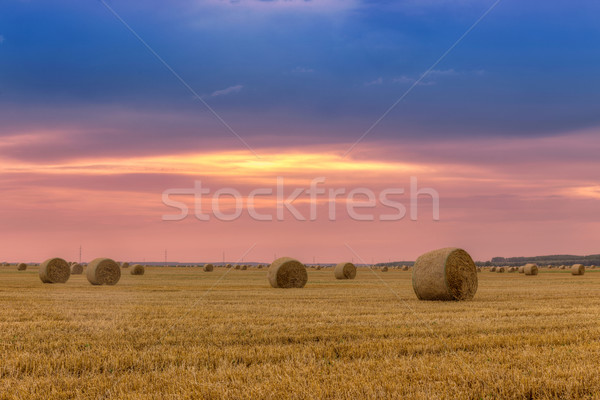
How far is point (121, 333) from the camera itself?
1147 centimetres

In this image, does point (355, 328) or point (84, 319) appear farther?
point (84, 319)

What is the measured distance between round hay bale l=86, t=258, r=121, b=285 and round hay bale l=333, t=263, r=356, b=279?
1820 cm

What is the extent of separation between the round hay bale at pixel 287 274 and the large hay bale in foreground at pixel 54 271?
15.6 meters

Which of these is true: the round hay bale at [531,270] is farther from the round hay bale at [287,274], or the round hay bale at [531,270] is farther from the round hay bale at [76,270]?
the round hay bale at [76,270]

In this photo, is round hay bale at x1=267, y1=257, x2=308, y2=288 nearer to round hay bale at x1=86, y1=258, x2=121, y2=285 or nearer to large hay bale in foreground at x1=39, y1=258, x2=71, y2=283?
round hay bale at x1=86, y1=258, x2=121, y2=285

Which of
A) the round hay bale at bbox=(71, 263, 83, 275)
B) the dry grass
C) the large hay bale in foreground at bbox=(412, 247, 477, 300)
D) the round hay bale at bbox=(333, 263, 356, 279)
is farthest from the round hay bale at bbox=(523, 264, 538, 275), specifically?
the dry grass

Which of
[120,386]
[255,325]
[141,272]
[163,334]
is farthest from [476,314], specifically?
[141,272]

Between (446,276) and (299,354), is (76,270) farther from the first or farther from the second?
(299,354)

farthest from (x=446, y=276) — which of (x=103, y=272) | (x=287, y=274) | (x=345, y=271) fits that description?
(x=345, y=271)

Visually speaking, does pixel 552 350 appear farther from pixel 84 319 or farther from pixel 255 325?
pixel 84 319

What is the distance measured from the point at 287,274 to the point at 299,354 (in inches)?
854

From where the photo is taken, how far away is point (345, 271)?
4569cm

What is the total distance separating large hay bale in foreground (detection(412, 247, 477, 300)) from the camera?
2109 cm

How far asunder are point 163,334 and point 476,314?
28.3ft
